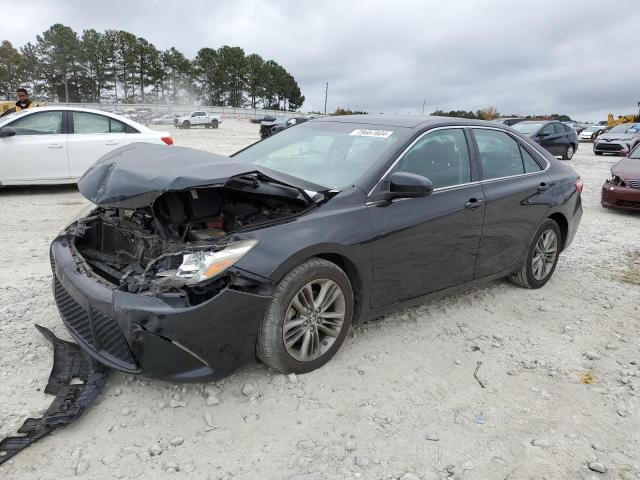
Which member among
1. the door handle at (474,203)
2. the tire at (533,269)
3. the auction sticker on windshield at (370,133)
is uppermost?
the auction sticker on windshield at (370,133)

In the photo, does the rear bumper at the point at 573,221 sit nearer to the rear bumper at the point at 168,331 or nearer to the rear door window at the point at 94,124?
the rear bumper at the point at 168,331

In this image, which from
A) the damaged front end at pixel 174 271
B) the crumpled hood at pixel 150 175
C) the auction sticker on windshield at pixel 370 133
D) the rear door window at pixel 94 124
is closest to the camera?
the damaged front end at pixel 174 271

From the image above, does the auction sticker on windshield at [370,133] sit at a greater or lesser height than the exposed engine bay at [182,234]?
greater

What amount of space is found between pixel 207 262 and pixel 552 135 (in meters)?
18.1

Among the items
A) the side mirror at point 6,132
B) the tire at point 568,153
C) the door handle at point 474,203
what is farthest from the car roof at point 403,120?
the tire at point 568,153

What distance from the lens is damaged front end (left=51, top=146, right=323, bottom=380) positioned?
2.52 metres

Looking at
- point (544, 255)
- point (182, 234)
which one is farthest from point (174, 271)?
point (544, 255)

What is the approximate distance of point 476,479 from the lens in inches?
91.6

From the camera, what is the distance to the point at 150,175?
2.84 meters

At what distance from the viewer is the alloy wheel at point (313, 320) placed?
9.52ft

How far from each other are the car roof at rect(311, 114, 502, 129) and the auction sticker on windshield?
0.13 metres

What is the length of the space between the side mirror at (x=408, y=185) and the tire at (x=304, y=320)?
645mm

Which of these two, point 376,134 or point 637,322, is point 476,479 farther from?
point 637,322

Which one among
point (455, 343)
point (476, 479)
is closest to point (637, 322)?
point (455, 343)
